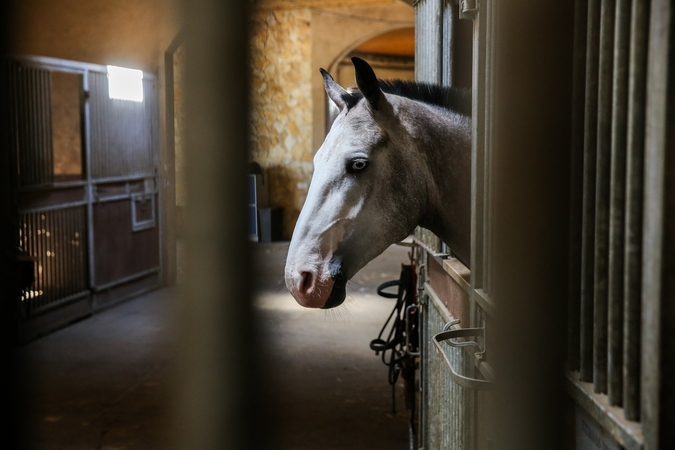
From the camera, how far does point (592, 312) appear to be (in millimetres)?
1067

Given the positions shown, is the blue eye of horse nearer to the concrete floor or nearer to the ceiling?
the concrete floor

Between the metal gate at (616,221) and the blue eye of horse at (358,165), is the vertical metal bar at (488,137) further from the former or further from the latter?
the blue eye of horse at (358,165)

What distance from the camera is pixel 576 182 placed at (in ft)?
3.64

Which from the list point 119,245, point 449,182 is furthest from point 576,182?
point 119,245

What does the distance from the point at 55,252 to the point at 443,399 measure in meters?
4.67

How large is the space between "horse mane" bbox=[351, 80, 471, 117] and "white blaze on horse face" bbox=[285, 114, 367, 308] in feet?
1.07

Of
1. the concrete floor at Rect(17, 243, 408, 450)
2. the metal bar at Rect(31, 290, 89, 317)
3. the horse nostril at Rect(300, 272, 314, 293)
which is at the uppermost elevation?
the horse nostril at Rect(300, 272, 314, 293)

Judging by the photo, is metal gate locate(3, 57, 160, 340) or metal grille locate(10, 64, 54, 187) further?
metal gate locate(3, 57, 160, 340)

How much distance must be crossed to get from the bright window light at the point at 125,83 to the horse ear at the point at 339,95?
537 cm

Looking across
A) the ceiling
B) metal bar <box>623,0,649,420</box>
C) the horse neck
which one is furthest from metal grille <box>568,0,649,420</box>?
the ceiling

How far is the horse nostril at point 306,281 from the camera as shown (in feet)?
5.94

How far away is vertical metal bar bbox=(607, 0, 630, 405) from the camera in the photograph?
905 mm

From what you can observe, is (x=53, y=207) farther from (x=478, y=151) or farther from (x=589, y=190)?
(x=589, y=190)

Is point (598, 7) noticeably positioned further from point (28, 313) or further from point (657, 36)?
point (28, 313)
